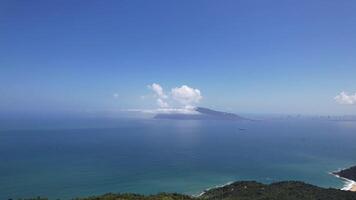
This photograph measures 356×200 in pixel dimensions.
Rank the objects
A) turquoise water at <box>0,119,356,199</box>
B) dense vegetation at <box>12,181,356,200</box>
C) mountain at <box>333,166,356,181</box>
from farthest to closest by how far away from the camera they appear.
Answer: mountain at <box>333,166,356,181</box>
turquoise water at <box>0,119,356,199</box>
dense vegetation at <box>12,181,356,200</box>

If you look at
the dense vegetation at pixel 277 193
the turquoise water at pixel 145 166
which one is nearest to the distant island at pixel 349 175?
the turquoise water at pixel 145 166

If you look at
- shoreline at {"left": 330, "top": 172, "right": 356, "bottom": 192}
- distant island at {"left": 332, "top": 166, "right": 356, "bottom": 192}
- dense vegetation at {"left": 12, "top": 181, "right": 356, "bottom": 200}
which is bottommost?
shoreline at {"left": 330, "top": 172, "right": 356, "bottom": 192}

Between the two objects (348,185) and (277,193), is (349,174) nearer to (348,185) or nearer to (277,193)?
(348,185)

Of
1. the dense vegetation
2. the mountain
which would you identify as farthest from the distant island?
the dense vegetation

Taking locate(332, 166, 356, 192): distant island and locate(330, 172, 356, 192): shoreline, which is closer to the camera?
locate(330, 172, 356, 192): shoreline

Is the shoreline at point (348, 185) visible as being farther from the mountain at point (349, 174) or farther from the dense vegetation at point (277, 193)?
the dense vegetation at point (277, 193)

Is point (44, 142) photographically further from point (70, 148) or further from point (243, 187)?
point (243, 187)

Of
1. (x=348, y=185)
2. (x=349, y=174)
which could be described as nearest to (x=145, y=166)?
(x=348, y=185)

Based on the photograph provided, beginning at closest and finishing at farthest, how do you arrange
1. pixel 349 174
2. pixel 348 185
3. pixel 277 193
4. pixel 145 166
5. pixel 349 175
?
1. pixel 277 193
2. pixel 348 185
3. pixel 349 175
4. pixel 349 174
5. pixel 145 166

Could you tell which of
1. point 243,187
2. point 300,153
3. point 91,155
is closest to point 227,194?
point 243,187

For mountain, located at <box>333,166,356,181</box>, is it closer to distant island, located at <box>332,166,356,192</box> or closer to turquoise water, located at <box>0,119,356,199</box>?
distant island, located at <box>332,166,356,192</box>

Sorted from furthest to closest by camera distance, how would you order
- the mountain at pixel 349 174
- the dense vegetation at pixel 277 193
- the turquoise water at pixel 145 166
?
the mountain at pixel 349 174 < the turquoise water at pixel 145 166 < the dense vegetation at pixel 277 193
